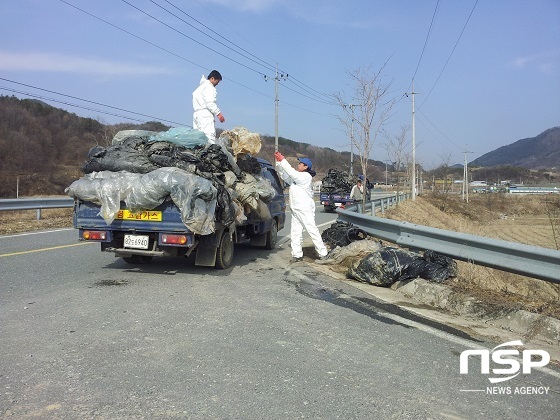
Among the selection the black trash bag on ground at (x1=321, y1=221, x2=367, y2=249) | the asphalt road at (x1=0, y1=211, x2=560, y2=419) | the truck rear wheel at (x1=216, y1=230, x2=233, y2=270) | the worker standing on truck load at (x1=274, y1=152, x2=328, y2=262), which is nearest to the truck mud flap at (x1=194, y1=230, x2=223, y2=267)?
the truck rear wheel at (x1=216, y1=230, x2=233, y2=270)

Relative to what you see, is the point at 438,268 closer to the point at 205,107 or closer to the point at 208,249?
the point at 208,249

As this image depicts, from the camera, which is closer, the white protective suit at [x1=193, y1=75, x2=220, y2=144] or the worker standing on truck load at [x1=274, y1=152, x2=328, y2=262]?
the worker standing on truck load at [x1=274, y1=152, x2=328, y2=262]

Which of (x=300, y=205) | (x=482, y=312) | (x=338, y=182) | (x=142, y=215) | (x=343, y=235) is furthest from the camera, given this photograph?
(x=338, y=182)

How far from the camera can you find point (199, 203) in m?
6.54

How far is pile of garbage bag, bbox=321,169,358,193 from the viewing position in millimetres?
27484

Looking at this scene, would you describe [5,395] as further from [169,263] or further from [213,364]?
[169,263]

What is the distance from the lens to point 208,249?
7328 millimetres

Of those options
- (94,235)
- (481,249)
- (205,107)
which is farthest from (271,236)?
(481,249)

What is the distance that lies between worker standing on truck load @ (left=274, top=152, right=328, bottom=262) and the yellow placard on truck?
2770 millimetres

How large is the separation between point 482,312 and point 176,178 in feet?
13.8

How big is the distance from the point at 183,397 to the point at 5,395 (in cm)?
121

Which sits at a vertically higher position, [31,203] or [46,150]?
[46,150]
